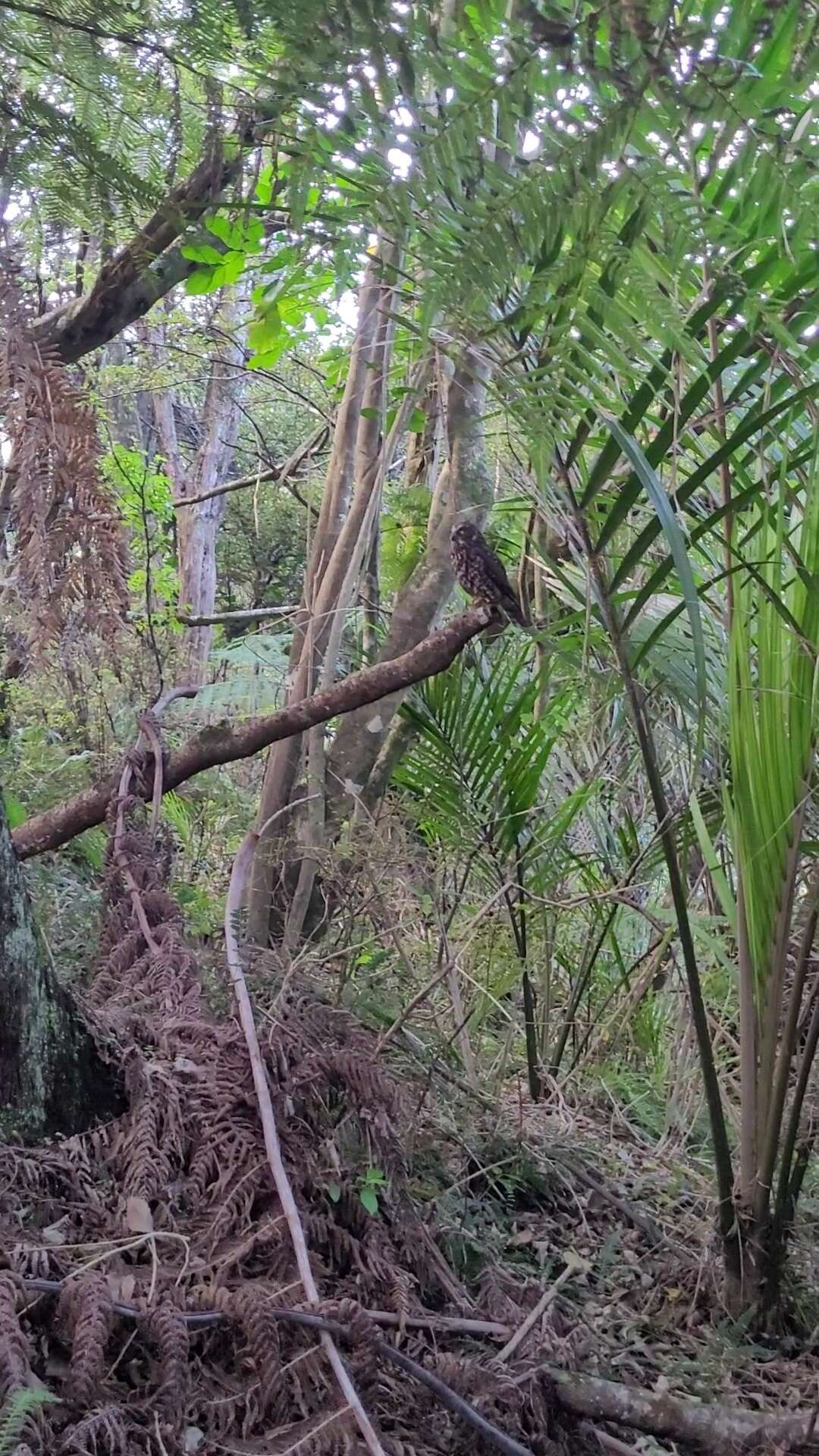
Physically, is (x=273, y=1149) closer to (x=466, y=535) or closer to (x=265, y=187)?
(x=466, y=535)

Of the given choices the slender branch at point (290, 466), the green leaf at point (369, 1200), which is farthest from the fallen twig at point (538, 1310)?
the slender branch at point (290, 466)

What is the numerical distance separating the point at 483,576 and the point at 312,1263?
100 cm

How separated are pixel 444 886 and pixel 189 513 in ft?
20.8

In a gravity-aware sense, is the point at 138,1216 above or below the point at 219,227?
below

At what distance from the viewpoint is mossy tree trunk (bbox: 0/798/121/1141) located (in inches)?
43.7

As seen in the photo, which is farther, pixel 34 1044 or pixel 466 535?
pixel 466 535

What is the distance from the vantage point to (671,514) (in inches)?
41.6

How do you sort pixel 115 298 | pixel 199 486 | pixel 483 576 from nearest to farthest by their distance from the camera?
pixel 483 576 < pixel 115 298 < pixel 199 486

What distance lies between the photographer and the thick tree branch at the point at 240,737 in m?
1.79

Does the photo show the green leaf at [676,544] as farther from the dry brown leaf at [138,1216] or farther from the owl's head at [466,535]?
the dry brown leaf at [138,1216]

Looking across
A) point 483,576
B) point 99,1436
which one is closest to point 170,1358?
point 99,1436

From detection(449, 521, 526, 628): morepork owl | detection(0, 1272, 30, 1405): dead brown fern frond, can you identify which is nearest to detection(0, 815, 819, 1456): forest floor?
detection(0, 1272, 30, 1405): dead brown fern frond

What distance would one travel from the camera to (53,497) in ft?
4.07

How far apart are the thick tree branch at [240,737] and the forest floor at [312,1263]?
0.20 m
